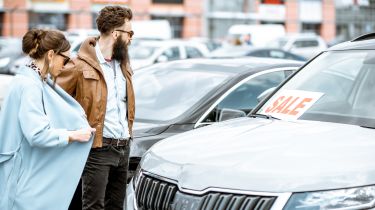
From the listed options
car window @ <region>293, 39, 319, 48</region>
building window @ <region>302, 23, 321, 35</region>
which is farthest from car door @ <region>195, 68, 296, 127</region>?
building window @ <region>302, 23, 321, 35</region>

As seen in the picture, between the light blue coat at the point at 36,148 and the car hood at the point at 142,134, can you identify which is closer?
the light blue coat at the point at 36,148

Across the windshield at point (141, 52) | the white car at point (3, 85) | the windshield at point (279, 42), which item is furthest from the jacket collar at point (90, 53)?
the windshield at point (279, 42)

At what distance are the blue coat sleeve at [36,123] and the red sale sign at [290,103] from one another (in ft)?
4.16

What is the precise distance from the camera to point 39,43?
13.8ft

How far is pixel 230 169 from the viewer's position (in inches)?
136

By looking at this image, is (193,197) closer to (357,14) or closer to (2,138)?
(2,138)

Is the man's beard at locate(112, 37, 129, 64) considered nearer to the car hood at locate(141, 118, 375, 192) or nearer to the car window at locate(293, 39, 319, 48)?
the car hood at locate(141, 118, 375, 192)

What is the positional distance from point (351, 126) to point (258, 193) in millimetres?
952

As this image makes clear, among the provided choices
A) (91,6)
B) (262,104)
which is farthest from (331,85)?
(91,6)

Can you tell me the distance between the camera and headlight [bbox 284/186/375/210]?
3.22 m

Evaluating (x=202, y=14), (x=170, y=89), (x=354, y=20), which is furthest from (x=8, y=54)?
(x=354, y=20)

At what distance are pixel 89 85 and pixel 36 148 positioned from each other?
0.69 m

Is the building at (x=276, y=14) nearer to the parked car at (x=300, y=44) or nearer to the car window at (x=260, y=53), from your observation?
the parked car at (x=300, y=44)

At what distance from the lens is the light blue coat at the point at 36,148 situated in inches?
159
